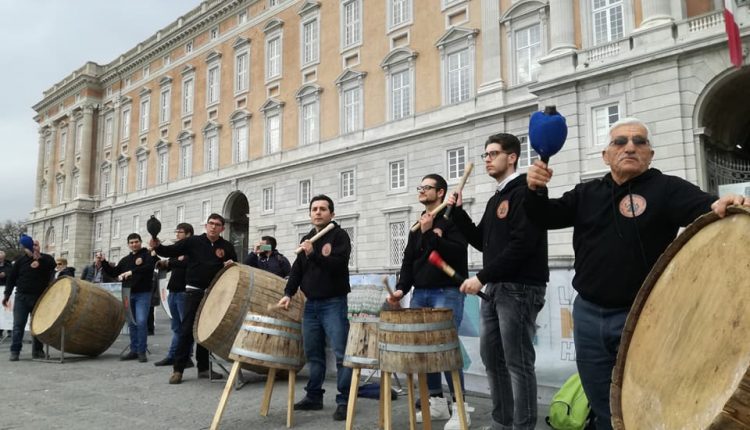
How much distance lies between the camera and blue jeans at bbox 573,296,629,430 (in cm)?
289

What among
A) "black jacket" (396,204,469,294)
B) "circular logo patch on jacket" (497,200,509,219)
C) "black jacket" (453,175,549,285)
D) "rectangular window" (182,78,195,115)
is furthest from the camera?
"rectangular window" (182,78,195,115)

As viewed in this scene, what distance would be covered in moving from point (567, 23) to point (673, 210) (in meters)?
19.8

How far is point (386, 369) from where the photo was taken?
4.10m

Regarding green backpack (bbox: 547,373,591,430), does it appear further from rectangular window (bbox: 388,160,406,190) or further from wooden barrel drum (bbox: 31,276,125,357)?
rectangular window (bbox: 388,160,406,190)

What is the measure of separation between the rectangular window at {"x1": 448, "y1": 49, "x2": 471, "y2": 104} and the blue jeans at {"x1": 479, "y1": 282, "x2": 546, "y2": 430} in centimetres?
2108

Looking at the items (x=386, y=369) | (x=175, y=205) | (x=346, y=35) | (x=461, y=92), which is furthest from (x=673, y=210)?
(x=175, y=205)

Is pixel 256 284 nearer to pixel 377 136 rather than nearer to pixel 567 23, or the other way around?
pixel 567 23

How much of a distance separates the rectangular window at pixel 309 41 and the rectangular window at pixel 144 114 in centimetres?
1873

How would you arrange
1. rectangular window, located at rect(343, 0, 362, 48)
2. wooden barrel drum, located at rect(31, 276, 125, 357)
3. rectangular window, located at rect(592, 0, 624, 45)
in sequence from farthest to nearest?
rectangular window, located at rect(343, 0, 362, 48)
rectangular window, located at rect(592, 0, 624, 45)
wooden barrel drum, located at rect(31, 276, 125, 357)

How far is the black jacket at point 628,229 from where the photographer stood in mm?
A: 2805

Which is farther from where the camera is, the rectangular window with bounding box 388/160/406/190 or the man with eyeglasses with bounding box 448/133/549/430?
the rectangular window with bounding box 388/160/406/190

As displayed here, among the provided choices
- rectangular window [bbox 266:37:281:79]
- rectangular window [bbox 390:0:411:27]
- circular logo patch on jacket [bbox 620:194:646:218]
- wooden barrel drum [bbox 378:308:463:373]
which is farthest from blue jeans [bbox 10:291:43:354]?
rectangular window [bbox 266:37:281:79]

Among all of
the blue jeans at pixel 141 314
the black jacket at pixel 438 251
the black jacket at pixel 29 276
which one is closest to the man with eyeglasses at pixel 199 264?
the blue jeans at pixel 141 314

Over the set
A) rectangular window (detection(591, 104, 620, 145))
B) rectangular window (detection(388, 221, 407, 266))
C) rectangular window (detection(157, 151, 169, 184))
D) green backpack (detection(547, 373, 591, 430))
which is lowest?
green backpack (detection(547, 373, 591, 430))
